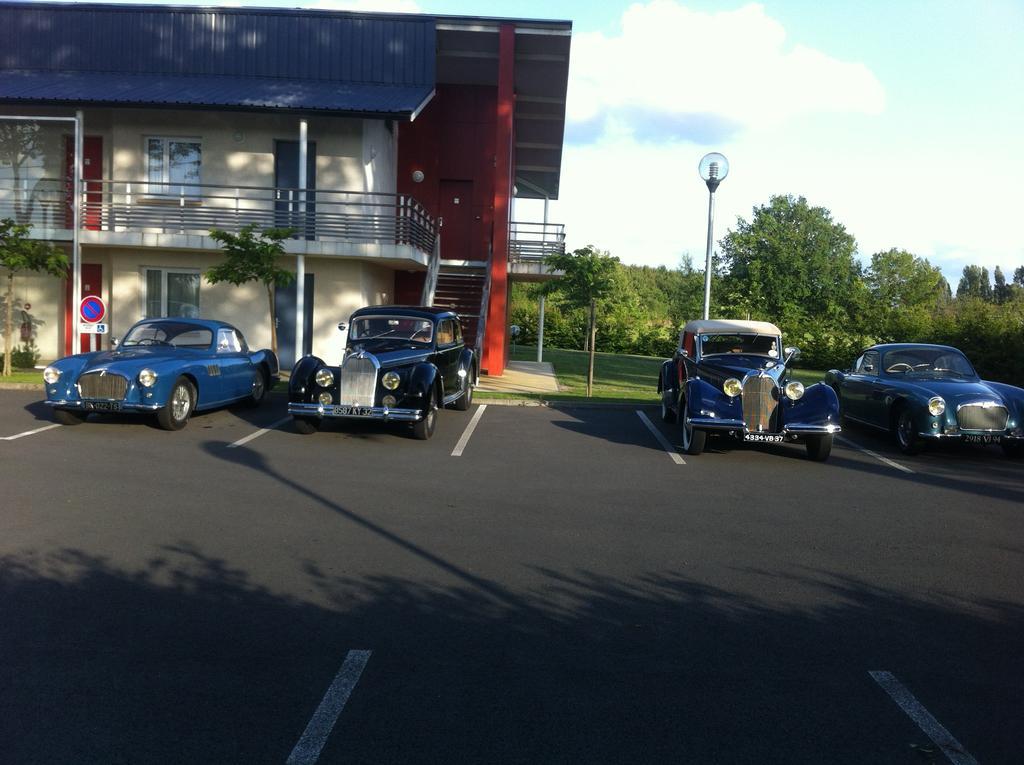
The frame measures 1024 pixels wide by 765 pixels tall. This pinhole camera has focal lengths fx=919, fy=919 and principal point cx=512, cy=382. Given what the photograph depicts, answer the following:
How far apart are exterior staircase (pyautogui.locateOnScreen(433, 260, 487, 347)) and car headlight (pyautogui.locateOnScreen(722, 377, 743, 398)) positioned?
1099 centimetres

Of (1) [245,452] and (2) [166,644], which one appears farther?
(1) [245,452]

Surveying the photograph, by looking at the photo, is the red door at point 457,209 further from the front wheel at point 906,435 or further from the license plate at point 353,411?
the front wheel at point 906,435

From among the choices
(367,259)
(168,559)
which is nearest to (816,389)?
(168,559)

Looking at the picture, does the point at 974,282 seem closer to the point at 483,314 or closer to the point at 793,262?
the point at 793,262

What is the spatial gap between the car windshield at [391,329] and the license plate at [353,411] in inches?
79.5

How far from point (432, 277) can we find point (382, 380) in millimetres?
10712

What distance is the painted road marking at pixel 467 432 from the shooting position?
11820mm

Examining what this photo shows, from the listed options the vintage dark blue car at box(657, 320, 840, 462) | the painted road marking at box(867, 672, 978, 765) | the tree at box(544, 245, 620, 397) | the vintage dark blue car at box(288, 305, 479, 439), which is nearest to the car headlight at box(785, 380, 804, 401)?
the vintage dark blue car at box(657, 320, 840, 462)

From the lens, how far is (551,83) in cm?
2548

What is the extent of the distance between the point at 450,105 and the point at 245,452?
17981mm

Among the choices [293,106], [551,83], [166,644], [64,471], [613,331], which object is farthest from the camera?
[613,331]

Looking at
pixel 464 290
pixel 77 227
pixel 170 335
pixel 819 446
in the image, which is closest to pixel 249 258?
pixel 77 227

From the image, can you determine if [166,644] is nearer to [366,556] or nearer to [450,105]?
[366,556]

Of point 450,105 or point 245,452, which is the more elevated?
point 450,105
